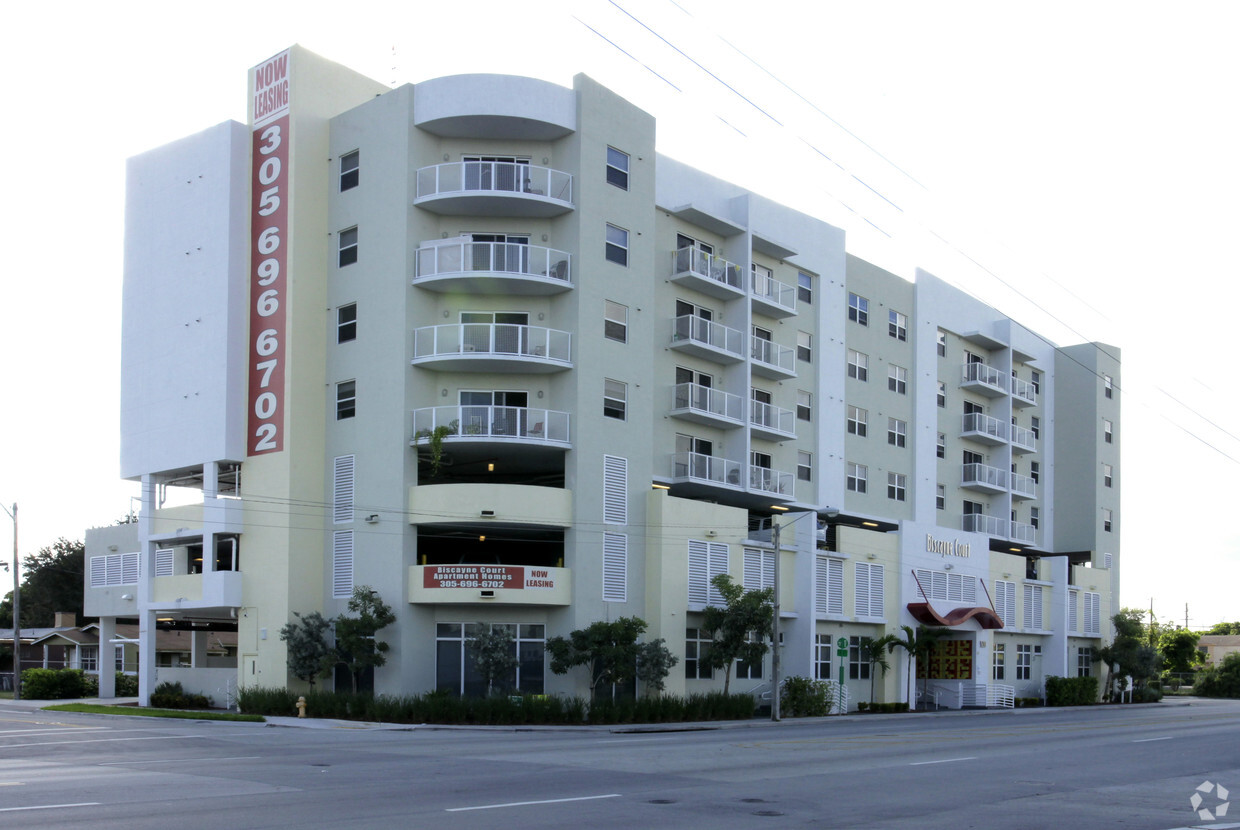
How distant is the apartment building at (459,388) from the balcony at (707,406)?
139 millimetres

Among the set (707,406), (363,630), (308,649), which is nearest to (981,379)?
(707,406)

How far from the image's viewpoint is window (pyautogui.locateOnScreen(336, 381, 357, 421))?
4334cm

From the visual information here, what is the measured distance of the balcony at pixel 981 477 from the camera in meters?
64.0

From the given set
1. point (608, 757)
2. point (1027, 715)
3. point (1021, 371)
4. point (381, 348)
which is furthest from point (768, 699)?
point (1021, 371)

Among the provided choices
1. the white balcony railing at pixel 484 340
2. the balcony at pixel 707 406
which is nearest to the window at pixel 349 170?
the white balcony railing at pixel 484 340

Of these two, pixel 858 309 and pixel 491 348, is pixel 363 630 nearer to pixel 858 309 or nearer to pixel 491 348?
pixel 491 348

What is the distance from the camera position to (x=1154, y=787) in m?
19.7

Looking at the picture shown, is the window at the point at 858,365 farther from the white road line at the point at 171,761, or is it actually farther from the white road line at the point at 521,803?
the white road line at the point at 521,803

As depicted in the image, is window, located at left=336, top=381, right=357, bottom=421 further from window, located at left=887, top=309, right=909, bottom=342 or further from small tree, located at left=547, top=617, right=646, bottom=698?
window, located at left=887, top=309, right=909, bottom=342

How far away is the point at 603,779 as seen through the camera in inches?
764

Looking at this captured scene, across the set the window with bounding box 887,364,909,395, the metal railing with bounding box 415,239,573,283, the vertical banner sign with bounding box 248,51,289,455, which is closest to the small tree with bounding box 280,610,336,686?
the vertical banner sign with bounding box 248,51,289,455

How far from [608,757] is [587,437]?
19680mm

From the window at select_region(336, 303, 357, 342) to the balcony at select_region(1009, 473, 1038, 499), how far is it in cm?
3987

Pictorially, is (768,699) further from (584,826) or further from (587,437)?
(584,826)
